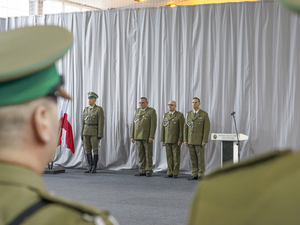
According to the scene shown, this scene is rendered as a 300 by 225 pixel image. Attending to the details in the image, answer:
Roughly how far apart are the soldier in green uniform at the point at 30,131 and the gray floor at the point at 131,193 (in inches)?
159

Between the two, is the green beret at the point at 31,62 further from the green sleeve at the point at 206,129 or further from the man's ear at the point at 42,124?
the green sleeve at the point at 206,129

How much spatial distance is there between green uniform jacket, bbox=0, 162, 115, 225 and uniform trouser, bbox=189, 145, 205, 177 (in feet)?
26.8

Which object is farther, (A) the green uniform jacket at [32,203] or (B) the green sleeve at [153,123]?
(B) the green sleeve at [153,123]

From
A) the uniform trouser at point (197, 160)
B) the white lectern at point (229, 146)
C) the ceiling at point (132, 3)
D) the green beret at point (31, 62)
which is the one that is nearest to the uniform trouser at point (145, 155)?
the uniform trouser at point (197, 160)

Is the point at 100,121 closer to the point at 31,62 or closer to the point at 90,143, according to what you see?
the point at 90,143

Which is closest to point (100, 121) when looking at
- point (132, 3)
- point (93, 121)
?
point (93, 121)

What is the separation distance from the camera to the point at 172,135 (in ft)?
29.5

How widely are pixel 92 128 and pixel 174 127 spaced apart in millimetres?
1874

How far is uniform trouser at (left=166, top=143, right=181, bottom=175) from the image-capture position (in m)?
9.06

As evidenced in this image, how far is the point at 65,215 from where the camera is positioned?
0.62m

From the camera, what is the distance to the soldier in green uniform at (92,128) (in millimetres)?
9594

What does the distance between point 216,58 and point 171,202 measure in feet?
14.5

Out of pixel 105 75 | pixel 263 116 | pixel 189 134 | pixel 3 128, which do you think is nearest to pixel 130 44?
pixel 105 75

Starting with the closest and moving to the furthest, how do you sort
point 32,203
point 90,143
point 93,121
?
point 32,203 < point 93,121 < point 90,143
